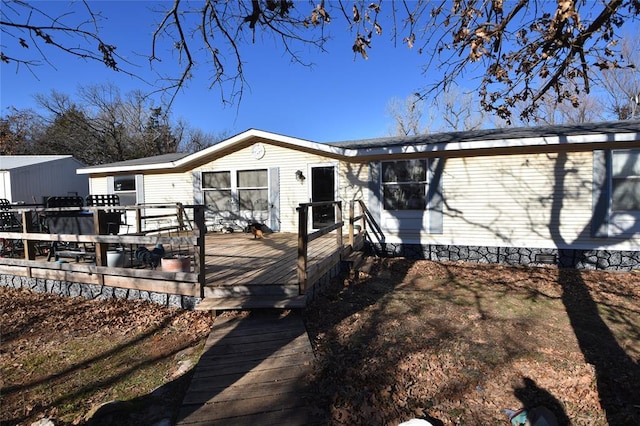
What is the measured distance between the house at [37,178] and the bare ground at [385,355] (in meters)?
13.0

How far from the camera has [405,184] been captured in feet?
25.9

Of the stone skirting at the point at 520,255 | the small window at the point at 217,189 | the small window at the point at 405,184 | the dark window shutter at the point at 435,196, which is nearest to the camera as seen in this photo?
the stone skirting at the point at 520,255

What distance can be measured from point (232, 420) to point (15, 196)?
18519mm

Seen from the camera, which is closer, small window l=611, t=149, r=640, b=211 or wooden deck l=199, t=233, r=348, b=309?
wooden deck l=199, t=233, r=348, b=309

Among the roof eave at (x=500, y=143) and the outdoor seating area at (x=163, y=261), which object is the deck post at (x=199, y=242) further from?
the roof eave at (x=500, y=143)

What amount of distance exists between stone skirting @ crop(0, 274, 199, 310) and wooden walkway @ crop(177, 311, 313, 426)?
2.72 ft

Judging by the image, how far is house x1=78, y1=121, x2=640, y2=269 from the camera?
6.61 metres

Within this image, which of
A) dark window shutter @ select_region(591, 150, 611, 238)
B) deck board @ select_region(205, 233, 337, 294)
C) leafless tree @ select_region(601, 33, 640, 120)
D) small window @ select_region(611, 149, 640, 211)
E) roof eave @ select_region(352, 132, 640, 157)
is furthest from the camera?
leafless tree @ select_region(601, 33, 640, 120)

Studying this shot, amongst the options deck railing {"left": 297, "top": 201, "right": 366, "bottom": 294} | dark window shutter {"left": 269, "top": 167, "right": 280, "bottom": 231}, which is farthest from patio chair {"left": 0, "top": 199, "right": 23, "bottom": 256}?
deck railing {"left": 297, "top": 201, "right": 366, "bottom": 294}

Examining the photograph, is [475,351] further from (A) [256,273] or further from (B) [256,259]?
(B) [256,259]

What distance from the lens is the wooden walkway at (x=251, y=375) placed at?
93.0 inches

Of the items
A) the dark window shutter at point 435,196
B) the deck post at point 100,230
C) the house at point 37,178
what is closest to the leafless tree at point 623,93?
the dark window shutter at point 435,196

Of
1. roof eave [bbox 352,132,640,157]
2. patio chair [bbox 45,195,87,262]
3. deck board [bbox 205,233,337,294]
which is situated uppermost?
roof eave [bbox 352,132,640,157]

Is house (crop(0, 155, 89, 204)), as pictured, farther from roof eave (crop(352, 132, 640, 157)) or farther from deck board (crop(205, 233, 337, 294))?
roof eave (crop(352, 132, 640, 157))
